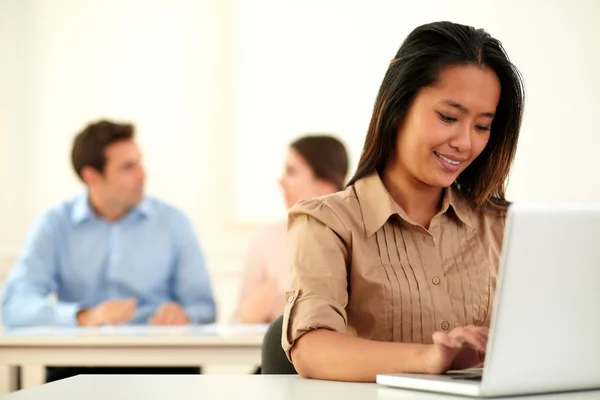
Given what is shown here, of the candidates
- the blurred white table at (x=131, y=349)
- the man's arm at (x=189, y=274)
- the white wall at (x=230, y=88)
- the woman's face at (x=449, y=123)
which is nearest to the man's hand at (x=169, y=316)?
the man's arm at (x=189, y=274)

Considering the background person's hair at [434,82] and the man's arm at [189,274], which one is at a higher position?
the background person's hair at [434,82]

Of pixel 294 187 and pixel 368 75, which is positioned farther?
pixel 368 75

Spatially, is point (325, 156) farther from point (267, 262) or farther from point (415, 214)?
point (415, 214)

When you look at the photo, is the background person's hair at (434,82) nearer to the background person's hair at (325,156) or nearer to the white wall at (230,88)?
the background person's hair at (325,156)

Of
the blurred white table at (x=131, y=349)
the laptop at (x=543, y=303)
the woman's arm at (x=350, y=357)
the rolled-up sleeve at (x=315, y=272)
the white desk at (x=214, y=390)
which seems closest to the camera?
the laptop at (x=543, y=303)

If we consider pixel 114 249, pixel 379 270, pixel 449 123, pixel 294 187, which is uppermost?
pixel 449 123

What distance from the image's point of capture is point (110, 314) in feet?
11.3

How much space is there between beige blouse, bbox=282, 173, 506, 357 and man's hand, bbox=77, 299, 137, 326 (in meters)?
1.92

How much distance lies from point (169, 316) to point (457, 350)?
235 cm

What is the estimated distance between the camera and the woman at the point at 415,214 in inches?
63.6

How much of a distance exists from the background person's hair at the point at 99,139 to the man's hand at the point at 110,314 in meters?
0.88

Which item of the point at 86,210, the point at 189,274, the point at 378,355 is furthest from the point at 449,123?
the point at 86,210

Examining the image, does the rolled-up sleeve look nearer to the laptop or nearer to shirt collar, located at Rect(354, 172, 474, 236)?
shirt collar, located at Rect(354, 172, 474, 236)

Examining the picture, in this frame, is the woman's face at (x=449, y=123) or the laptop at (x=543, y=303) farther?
the woman's face at (x=449, y=123)
